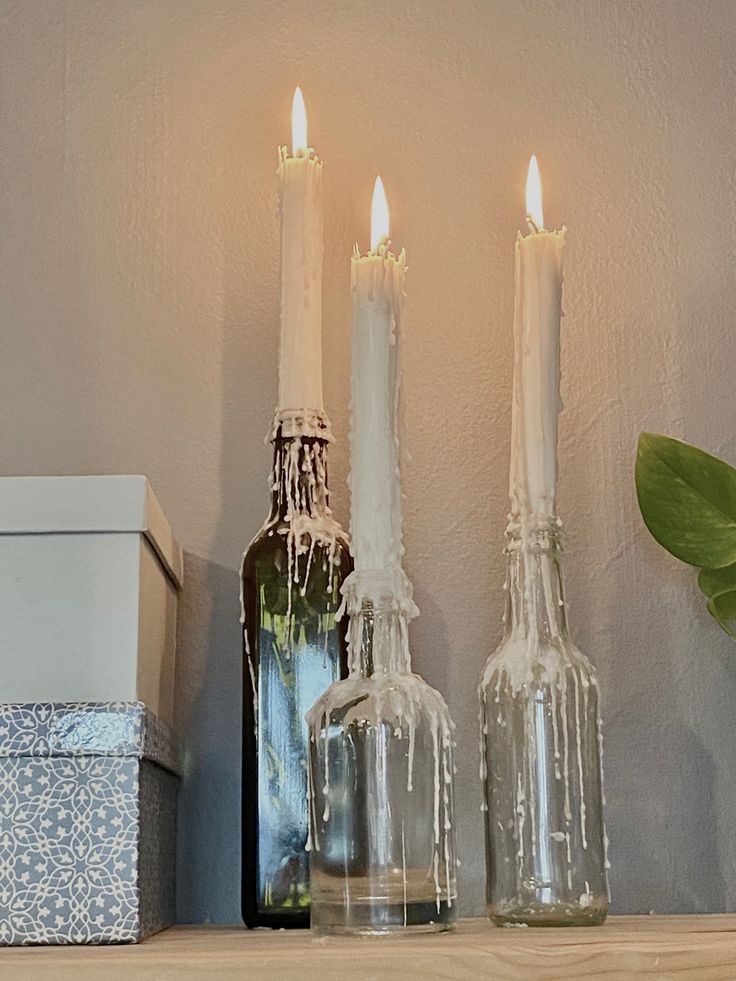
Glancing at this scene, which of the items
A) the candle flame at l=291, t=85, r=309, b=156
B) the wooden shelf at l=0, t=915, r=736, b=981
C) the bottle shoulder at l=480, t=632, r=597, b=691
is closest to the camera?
the wooden shelf at l=0, t=915, r=736, b=981

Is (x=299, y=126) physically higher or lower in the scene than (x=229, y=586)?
higher

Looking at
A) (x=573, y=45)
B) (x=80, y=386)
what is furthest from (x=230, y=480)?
(x=573, y=45)

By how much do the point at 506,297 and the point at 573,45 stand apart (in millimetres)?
167

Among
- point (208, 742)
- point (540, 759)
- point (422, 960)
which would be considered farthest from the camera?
point (208, 742)

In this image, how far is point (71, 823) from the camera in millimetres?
493

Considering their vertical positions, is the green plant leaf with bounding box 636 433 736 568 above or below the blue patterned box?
above

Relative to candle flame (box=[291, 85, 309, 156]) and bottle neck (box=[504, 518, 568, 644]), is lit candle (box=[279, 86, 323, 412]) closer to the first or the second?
candle flame (box=[291, 85, 309, 156])

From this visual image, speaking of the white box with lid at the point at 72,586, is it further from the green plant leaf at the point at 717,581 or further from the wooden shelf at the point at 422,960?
the green plant leaf at the point at 717,581

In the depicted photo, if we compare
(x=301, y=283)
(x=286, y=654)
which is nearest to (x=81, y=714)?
(x=286, y=654)

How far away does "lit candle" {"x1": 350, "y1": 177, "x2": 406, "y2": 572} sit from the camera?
0.53 metres

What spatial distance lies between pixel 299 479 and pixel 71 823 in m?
0.20

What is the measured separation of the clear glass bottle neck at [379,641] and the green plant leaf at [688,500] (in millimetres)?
152

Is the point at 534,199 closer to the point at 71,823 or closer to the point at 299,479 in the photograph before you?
the point at 299,479

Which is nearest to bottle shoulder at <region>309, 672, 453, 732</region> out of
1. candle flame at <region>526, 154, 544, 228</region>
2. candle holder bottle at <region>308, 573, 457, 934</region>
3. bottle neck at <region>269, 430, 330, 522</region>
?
candle holder bottle at <region>308, 573, 457, 934</region>
